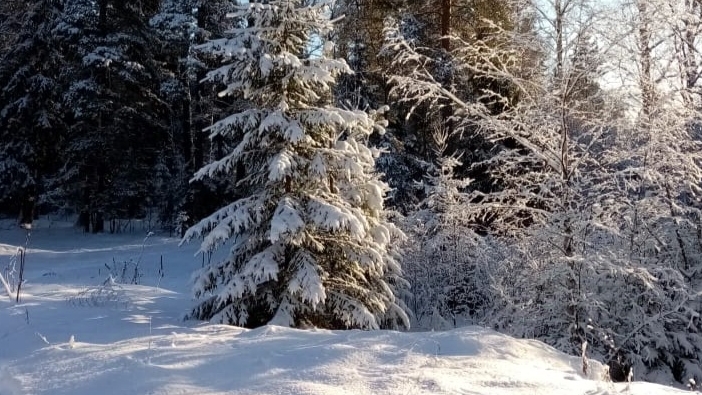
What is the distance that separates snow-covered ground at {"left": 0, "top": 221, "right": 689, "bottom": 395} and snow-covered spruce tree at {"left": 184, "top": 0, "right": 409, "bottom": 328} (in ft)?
3.03

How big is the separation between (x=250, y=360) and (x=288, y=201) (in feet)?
8.84

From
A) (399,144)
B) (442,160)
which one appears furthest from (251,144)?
(399,144)

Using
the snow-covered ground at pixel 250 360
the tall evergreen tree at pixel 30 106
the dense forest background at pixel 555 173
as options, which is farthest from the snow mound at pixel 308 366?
the tall evergreen tree at pixel 30 106

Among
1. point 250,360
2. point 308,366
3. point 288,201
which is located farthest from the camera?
point 288,201

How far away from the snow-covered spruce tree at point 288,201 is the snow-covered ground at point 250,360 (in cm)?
92

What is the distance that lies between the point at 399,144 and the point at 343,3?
15.2 feet

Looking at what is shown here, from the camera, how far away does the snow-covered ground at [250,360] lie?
154 inches

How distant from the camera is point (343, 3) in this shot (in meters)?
18.1

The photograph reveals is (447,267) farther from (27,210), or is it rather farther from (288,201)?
(27,210)

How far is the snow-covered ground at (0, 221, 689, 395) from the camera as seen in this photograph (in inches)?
154

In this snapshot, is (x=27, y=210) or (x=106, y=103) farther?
(x=27, y=210)

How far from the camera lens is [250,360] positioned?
4.41 m

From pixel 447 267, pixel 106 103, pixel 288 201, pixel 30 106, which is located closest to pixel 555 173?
pixel 288 201

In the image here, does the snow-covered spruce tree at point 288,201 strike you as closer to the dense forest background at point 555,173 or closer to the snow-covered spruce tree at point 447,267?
the dense forest background at point 555,173
